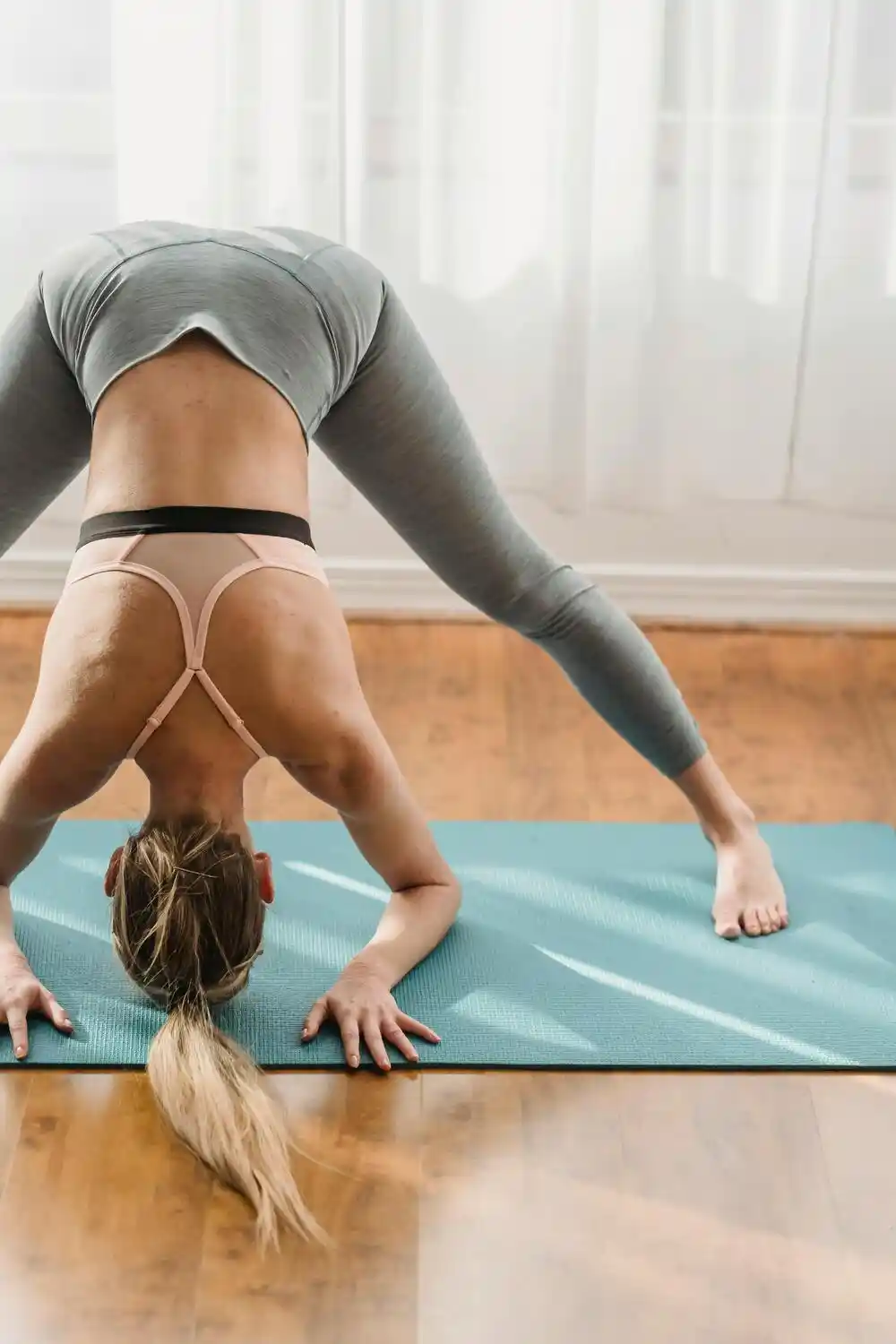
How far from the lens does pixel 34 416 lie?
2039mm

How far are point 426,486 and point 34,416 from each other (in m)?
0.52

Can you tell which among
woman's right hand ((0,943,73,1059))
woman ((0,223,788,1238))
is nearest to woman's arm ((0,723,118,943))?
woman ((0,223,788,1238))

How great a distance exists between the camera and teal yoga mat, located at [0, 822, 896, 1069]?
2.04 meters

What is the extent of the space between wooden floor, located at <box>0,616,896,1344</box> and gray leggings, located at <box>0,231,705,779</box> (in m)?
0.58

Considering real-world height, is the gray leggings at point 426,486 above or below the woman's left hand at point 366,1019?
above

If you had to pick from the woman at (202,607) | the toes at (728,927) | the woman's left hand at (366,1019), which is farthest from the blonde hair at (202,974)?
the toes at (728,927)

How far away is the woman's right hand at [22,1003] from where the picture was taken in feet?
6.58

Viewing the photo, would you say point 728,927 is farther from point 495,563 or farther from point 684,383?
point 684,383

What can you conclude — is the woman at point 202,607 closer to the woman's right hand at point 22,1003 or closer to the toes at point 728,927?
the woman's right hand at point 22,1003

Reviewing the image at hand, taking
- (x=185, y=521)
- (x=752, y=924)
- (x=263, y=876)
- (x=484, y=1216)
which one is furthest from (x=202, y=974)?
(x=752, y=924)

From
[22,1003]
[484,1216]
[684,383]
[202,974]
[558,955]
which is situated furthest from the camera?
[684,383]

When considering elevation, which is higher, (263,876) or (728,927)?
(263,876)

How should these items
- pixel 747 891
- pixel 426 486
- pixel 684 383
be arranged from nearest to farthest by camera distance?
pixel 426 486 < pixel 747 891 < pixel 684 383

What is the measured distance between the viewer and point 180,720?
1.87 m
